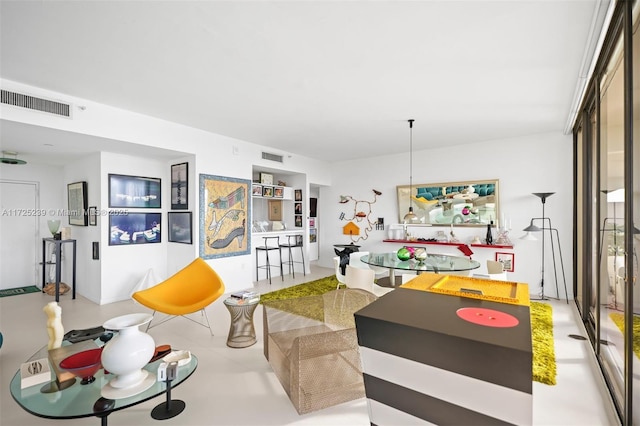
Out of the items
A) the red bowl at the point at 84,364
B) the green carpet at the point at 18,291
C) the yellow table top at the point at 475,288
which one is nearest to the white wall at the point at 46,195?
the green carpet at the point at 18,291

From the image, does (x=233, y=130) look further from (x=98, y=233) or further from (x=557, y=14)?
(x=557, y=14)

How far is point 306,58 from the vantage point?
2.85 m

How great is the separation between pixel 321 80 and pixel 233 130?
2327 millimetres

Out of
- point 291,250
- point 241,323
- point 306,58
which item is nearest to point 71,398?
point 241,323

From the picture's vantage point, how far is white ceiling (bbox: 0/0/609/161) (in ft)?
7.32

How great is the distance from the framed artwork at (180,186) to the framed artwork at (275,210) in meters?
2.38

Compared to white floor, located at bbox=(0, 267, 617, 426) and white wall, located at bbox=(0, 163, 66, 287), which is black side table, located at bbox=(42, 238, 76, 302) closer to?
white wall, located at bbox=(0, 163, 66, 287)

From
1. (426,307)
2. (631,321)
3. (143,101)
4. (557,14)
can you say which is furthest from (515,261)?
(143,101)

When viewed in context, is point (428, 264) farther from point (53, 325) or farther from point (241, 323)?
point (53, 325)

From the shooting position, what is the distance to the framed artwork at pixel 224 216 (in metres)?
5.20

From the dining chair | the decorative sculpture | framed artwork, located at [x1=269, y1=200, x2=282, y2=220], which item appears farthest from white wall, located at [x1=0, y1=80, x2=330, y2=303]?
the dining chair

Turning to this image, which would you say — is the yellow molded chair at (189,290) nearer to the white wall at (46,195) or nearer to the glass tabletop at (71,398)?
the glass tabletop at (71,398)

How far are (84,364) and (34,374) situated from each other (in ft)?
0.84

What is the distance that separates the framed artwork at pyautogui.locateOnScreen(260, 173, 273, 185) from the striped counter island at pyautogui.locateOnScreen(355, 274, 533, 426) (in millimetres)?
6006
